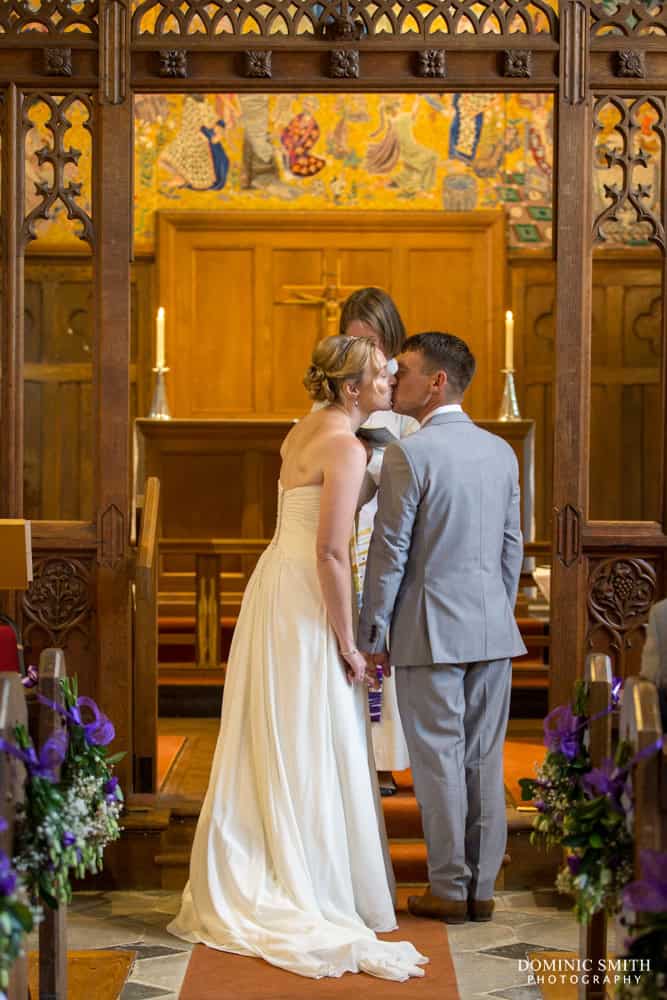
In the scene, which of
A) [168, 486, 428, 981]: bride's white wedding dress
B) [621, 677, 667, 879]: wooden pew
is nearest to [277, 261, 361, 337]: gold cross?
[168, 486, 428, 981]: bride's white wedding dress

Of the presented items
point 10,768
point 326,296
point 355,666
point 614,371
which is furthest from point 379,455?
point 614,371

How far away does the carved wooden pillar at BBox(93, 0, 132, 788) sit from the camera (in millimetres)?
6062

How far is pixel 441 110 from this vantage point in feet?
37.1

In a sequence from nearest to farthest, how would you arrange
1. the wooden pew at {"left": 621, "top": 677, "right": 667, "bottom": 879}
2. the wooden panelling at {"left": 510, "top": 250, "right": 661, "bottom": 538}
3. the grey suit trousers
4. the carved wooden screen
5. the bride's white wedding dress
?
the wooden pew at {"left": 621, "top": 677, "right": 667, "bottom": 879} → the bride's white wedding dress → the grey suit trousers → the carved wooden screen → the wooden panelling at {"left": 510, "top": 250, "right": 661, "bottom": 538}

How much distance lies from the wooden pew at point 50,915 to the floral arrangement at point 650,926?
5.35 feet

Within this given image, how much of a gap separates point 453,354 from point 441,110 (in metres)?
6.59

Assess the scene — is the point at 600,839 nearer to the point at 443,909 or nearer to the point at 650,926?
A: the point at 650,926

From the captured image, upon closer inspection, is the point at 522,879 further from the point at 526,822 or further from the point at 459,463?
the point at 459,463

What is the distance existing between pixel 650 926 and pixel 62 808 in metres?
1.52

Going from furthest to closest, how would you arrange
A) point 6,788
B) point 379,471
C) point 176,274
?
point 176,274, point 379,471, point 6,788

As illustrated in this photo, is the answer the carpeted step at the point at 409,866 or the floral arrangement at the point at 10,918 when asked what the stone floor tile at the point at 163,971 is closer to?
the carpeted step at the point at 409,866

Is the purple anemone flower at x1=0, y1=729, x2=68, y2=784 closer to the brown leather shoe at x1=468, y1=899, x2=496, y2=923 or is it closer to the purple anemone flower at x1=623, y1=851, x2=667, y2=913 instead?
the purple anemone flower at x1=623, y1=851, x2=667, y2=913

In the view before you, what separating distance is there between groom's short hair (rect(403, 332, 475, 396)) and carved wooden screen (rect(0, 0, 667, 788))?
37.5 inches

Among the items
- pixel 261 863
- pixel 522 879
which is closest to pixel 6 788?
pixel 261 863
